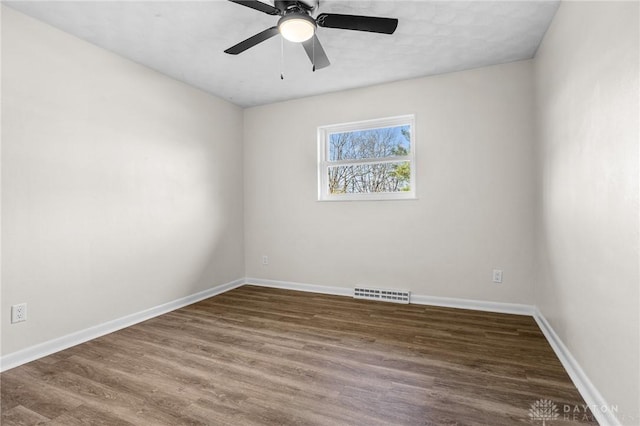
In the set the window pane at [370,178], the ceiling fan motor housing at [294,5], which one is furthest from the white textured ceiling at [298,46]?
the window pane at [370,178]

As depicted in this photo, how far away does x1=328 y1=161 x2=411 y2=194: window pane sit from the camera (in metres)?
3.70

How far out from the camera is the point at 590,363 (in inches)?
66.8

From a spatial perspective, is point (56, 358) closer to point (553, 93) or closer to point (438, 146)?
point (438, 146)

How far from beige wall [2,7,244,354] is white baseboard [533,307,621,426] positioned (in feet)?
11.3

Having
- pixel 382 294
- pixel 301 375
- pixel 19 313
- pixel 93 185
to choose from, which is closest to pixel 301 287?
pixel 382 294

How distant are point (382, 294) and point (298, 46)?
8.88 ft

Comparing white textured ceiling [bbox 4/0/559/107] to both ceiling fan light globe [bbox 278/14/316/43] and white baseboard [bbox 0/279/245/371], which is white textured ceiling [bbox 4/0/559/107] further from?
white baseboard [bbox 0/279/245/371]

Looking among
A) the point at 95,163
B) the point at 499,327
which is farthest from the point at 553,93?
the point at 95,163

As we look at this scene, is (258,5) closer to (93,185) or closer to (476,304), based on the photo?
(93,185)

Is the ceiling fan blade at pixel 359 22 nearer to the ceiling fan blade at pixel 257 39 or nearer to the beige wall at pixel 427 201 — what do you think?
the ceiling fan blade at pixel 257 39

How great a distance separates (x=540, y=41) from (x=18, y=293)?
4517 millimetres

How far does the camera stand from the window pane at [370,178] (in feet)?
12.1

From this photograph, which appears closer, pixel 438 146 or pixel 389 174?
pixel 438 146

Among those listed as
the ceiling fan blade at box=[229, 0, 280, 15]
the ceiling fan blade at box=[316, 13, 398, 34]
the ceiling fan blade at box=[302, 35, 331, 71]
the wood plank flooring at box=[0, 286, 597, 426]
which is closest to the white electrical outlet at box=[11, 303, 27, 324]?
the wood plank flooring at box=[0, 286, 597, 426]
